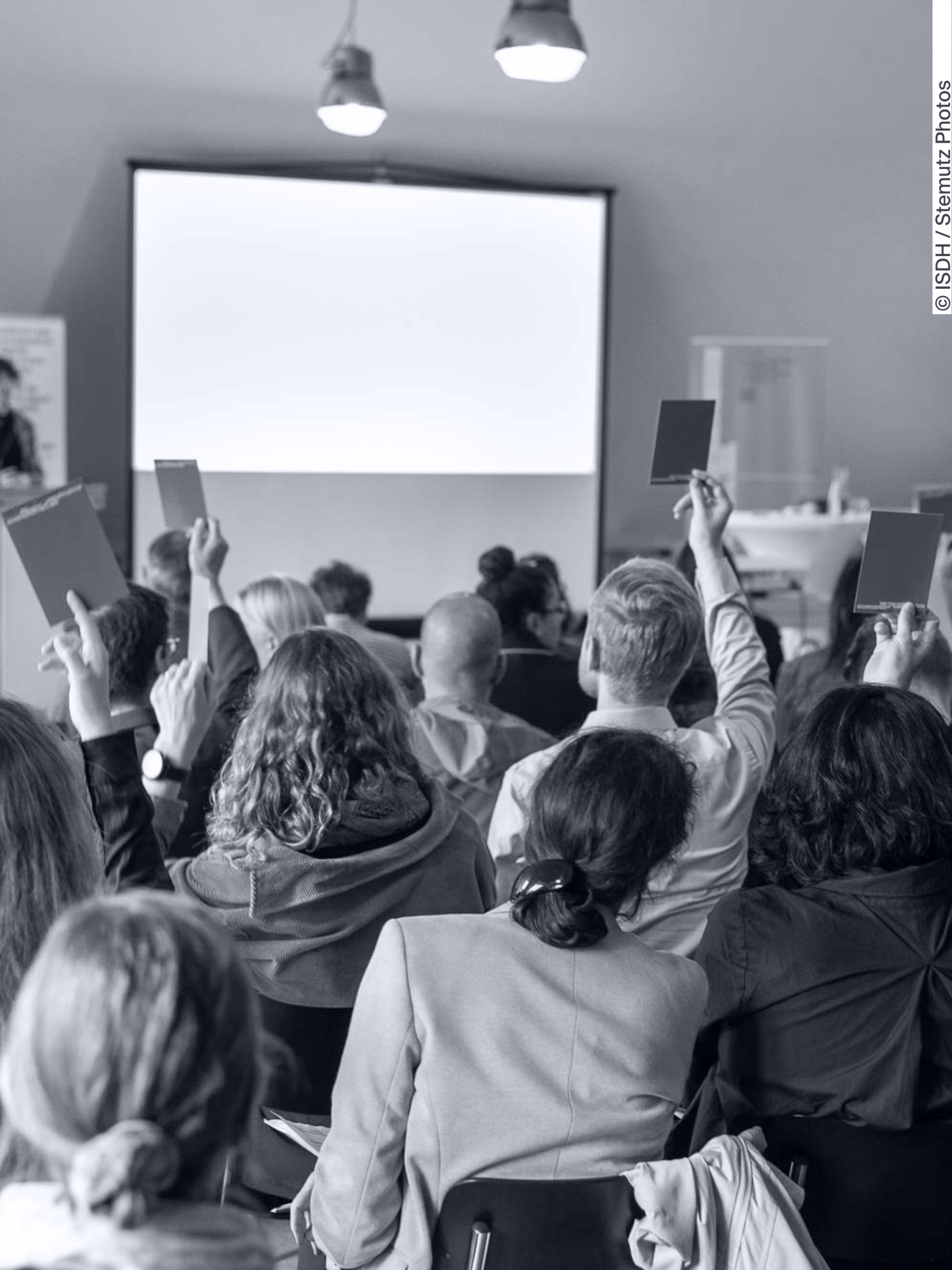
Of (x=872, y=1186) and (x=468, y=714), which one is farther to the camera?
(x=468, y=714)

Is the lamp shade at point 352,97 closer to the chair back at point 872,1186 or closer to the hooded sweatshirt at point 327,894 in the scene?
the hooded sweatshirt at point 327,894

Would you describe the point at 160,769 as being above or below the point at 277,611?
below

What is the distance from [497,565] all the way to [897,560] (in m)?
2.09

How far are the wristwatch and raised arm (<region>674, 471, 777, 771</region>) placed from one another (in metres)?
0.91

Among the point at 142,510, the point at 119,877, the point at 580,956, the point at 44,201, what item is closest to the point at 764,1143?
the point at 580,956

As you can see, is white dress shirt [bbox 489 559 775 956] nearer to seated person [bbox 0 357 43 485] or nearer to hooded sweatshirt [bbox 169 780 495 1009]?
hooded sweatshirt [bbox 169 780 495 1009]

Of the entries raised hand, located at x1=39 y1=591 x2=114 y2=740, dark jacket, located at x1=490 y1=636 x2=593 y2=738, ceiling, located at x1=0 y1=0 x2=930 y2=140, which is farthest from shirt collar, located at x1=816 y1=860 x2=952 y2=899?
ceiling, located at x1=0 y1=0 x2=930 y2=140

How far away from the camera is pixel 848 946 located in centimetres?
180

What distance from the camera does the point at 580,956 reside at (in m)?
1.60

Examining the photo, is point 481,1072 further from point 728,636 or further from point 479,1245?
point 728,636

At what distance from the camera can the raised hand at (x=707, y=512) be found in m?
2.87

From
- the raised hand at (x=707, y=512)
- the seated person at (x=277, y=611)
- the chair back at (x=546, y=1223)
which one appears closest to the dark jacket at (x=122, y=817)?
the chair back at (x=546, y=1223)

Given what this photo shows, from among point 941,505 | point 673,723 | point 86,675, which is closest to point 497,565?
point 941,505

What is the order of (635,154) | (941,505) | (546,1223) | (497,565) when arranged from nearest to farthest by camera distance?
(546,1223), (941,505), (497,565), (635,154)
